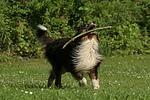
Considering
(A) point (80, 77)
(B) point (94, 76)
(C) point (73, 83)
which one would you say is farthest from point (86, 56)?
(C) point (73, 83)

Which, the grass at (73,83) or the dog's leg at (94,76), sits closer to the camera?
the grass at (73,83)

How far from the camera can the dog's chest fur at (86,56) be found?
21.7 feet

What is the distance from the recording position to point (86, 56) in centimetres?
669

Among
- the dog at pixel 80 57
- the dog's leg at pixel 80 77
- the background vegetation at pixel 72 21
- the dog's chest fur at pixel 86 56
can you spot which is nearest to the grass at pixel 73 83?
the dog's leg at pixel 80 77

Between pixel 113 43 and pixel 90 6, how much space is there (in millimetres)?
2165

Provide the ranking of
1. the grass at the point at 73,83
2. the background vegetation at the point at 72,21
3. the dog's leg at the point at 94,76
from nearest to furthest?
1. the grass at the point at 73,83
2. the dog's leg at the point at 94,76
3. the background vegetation at the point at 72,21

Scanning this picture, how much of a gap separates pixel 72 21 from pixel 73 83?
9.35 metres

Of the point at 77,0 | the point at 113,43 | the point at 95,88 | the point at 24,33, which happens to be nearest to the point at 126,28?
the point at 113,43

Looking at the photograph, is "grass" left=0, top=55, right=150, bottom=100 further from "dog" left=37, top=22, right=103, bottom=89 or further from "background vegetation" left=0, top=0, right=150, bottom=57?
"background vegetation" left=0, top=0, right=150, bottom=57

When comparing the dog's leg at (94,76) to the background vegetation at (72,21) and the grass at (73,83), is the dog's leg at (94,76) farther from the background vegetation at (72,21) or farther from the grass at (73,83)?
the background vegetation at (72,21)

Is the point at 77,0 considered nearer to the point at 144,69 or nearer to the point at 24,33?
the point at 24,33

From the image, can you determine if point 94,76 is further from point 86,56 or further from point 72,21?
point 72,21

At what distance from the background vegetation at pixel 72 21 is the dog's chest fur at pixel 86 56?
9.19m

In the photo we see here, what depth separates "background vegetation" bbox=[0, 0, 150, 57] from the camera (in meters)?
16.2
